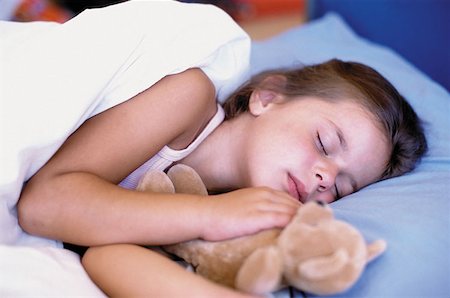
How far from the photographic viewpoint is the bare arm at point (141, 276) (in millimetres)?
654

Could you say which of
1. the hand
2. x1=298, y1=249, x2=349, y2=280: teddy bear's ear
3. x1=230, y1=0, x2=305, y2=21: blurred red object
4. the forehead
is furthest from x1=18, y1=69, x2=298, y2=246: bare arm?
x1=230, y1=0, x2=305, y2=21: blurred red object

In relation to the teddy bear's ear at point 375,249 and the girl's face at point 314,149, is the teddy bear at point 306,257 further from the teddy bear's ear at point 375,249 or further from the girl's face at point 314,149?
the girl's face at point 314,149

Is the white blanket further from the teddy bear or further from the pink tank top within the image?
the teddy bear

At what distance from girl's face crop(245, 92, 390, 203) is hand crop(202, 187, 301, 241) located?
135mm

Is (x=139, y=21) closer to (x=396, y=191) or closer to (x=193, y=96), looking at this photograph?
(x=193, y=96)

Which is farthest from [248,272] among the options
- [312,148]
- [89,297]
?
[312,148]

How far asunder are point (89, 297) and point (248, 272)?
0.23 meters

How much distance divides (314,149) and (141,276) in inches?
14.2

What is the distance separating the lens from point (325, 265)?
0.59 meters

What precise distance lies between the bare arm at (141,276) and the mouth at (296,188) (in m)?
0.25

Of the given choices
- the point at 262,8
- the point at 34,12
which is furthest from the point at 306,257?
the point at 262,8

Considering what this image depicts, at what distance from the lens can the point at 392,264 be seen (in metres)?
0.70

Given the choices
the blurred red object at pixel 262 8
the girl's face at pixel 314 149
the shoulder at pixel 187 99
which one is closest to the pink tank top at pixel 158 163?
the shoulder at pixel 187 99

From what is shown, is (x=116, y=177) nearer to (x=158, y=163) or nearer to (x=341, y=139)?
(x=158, y=163)
